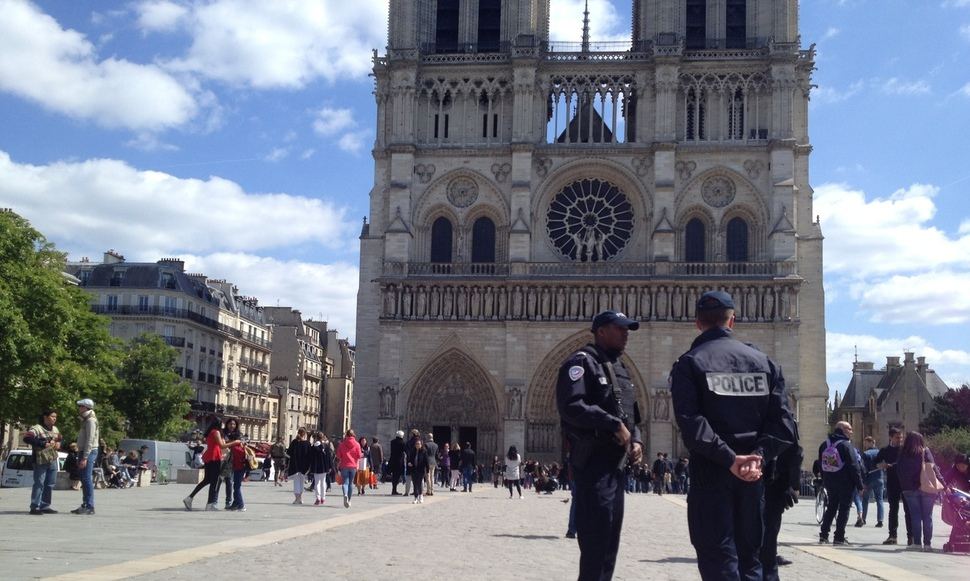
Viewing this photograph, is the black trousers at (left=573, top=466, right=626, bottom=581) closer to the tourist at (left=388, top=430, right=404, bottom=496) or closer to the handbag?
the handbag

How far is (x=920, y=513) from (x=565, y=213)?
31062mm

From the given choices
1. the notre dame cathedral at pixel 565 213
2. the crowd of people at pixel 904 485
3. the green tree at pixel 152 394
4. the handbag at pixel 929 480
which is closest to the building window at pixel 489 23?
the notre dame cathedral at pixel 565 213

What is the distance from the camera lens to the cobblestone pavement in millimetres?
8422

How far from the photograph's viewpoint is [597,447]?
20.1ft

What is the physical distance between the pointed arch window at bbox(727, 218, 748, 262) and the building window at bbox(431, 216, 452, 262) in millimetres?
10602

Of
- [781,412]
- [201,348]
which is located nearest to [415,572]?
[781,412]

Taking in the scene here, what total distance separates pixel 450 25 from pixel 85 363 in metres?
20.0

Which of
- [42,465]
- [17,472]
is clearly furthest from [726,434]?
[17,472]

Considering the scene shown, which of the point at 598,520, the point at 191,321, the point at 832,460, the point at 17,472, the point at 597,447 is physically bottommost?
the point at 17,472

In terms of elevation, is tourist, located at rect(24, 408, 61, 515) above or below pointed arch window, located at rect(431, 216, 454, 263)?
below

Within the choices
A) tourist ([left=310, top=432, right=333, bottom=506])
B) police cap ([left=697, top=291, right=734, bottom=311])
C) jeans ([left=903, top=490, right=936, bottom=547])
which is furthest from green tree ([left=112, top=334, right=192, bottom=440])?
police cap ([left=697, top=291, right=734, bottom=311])

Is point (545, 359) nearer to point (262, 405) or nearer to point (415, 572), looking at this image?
point (262, 405)

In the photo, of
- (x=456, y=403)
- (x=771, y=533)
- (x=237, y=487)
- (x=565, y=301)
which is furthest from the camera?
(x=456, y=403)

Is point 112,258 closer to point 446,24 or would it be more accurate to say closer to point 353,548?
point 446,24
